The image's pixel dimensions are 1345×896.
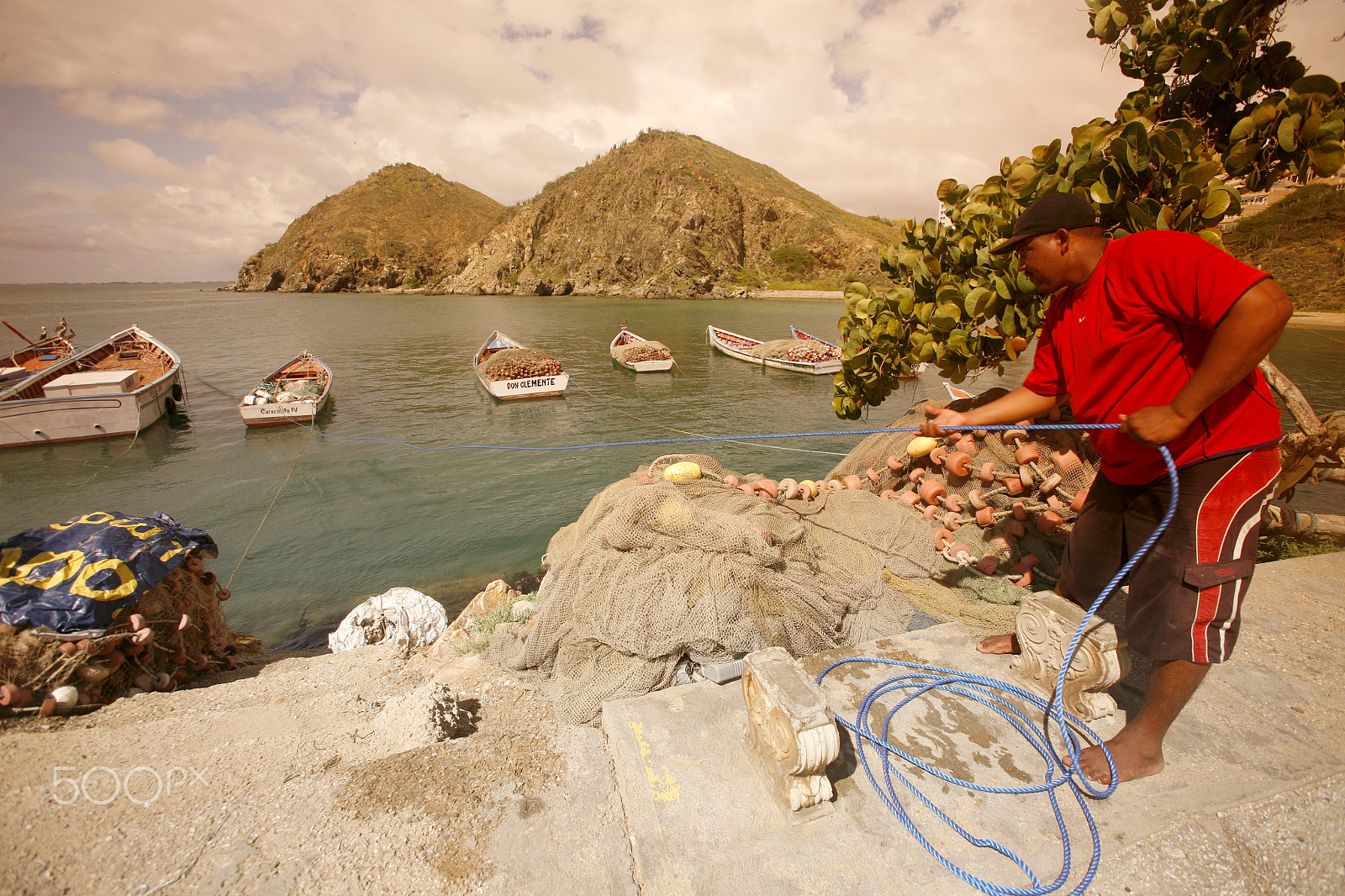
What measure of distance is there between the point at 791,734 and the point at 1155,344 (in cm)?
224

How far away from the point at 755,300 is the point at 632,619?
75.5 meters

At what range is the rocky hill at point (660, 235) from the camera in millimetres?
84688

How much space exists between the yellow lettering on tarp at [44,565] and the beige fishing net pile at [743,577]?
2909mm

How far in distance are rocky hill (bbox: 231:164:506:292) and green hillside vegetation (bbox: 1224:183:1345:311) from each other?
368 feet

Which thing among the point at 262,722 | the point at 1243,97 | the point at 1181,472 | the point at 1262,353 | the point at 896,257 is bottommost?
the point at 262,722

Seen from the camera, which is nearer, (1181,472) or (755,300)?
(1181,472)

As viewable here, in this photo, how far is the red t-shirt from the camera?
79.6 inches

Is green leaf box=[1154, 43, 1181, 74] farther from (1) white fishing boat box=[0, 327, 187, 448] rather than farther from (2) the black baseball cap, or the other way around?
(1) white fishing boat box=[0, 327, 187, 448]

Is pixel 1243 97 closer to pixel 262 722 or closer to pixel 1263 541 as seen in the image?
pixel 1263 541

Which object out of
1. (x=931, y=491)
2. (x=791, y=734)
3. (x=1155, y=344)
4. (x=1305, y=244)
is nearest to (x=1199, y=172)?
(x=1155, y=344)

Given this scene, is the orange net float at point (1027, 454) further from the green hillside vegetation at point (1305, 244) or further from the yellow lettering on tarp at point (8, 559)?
→ the green hillside vegetation at point (1305, 244)

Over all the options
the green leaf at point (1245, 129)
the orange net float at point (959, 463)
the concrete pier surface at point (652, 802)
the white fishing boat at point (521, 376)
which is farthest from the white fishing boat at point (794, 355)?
the concrete pier surface at point (652, 802)

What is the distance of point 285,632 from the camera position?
7273 millimetres

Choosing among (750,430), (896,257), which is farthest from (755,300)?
(896,257)
